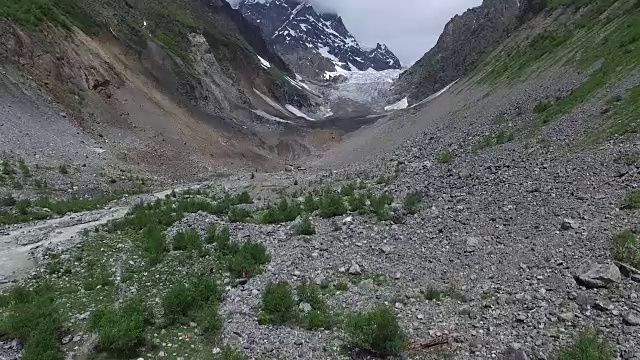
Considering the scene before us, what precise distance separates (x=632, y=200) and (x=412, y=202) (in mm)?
7631

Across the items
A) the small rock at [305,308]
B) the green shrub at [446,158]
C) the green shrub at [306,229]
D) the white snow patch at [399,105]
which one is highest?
the white snow patch at [399,105]

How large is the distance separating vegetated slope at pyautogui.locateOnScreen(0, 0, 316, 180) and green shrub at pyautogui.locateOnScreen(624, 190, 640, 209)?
32493mm

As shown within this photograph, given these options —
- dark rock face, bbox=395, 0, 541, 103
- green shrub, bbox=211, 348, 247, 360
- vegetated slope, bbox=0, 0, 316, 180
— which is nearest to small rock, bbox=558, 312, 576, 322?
green shrub, bbox=211, 348, 247, 360

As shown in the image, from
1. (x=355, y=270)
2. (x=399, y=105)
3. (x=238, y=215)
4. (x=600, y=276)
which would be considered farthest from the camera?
(x=399, y=105)

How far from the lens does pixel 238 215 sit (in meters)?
22.9

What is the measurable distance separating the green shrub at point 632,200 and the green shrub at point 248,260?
1045 cm

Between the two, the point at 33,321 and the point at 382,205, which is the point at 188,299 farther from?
the point at 382,205

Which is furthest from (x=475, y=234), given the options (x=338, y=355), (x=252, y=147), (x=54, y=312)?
(x=252, y=147)

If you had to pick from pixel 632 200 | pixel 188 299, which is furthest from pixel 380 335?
pixel 632 200

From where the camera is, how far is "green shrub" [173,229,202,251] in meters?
18.3

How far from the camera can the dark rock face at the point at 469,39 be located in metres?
97.8

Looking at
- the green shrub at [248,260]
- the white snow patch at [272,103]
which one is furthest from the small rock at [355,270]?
the white snow patch at [272,103]

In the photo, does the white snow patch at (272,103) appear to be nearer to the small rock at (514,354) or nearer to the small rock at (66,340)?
the small rock at (66,340)

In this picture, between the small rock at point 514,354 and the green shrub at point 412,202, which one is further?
the green shrub at point 412,202
